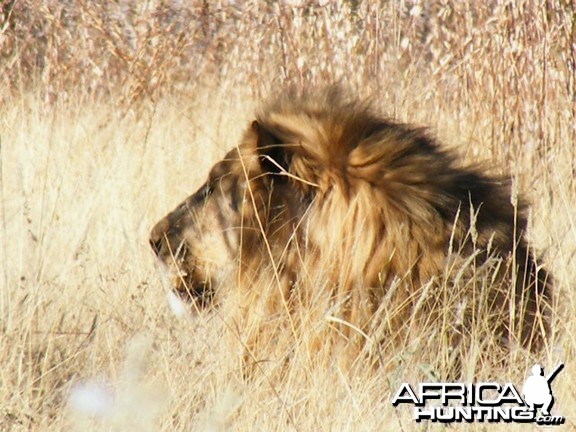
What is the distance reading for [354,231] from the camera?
3.36 metres

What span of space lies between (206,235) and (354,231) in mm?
560

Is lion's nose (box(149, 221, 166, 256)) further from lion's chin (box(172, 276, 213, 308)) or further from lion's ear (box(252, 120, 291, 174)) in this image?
lion's ear (box(252, 120, 291, 174))

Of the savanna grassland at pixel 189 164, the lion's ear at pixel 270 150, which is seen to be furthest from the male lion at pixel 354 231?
the savanna grassland at pixel 189 164

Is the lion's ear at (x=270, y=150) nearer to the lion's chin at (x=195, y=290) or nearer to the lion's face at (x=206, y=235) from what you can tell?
the lion's face at (x=206, y=235)

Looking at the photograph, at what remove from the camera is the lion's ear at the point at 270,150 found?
11.5 ft

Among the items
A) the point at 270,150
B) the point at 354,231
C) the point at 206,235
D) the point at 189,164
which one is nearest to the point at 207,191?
the point at 206,235

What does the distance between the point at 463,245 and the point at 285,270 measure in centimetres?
57

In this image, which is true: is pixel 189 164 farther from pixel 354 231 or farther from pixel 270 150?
pixel 354 231

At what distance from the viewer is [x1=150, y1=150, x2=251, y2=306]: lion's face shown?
3.60m

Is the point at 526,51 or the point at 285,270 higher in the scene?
the point at 526,51

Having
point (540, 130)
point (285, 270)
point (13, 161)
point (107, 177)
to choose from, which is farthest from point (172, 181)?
point (285, 270)

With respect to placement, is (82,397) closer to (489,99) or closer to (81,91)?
(489,99)

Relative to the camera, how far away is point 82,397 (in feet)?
10.7

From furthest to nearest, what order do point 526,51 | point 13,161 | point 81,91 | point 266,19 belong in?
point 81,91 → point 266,19 → point 13,161 → point 526,51
